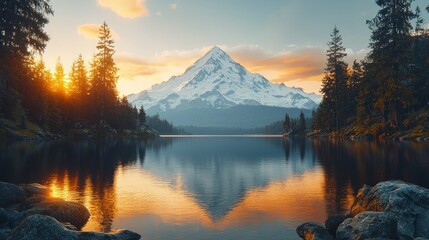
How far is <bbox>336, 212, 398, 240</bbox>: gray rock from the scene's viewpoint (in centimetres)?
1261

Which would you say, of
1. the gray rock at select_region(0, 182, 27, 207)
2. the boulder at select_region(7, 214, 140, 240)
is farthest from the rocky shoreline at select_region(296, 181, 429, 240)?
the gray rock at select_region(0, 182, 27, 207)

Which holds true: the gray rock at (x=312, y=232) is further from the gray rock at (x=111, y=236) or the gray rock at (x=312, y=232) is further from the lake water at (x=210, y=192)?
the gray rock at (x=111, y=236)

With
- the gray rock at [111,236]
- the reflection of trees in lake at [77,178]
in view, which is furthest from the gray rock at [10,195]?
the gray rock at [111,236]

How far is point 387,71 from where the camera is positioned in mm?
70812

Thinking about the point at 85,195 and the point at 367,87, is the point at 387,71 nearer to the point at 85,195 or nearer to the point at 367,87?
the point at 367,87

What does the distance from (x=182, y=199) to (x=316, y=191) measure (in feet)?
28.8

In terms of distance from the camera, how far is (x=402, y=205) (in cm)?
1509

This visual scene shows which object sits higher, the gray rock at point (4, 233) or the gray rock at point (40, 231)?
the gray rock at point (40, 231)

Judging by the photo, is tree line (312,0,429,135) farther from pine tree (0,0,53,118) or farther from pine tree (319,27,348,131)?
pine tree (0,0,53,118)

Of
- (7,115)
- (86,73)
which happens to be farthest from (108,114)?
(7,115)

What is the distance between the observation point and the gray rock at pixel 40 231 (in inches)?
420

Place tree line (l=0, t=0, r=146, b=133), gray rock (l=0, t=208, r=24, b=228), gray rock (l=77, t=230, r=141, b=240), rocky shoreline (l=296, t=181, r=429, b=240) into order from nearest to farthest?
1. gray rock (l=77, t=230, r=141, b=240)
2. rocky shoreline (l=296, t=181, r=429, b=240)
3. gray rock (l=0, t=208, r=24, b=228)
4. tree line (l=0, t=0, r=146, b=133)

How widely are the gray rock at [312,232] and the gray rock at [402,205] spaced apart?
2548mm

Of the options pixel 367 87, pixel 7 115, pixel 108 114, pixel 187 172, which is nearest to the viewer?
pixel 187 172
